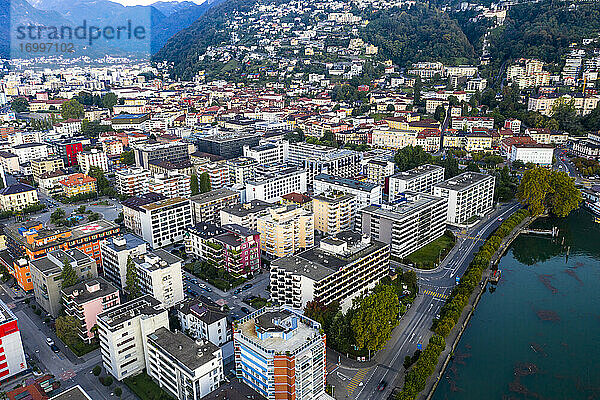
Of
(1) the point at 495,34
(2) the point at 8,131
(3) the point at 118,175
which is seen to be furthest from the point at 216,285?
(1) the point at 495,34

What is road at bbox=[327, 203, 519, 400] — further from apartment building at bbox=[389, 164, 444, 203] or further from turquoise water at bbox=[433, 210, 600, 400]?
apartment building at bbox=[389, 164, 444, 203]

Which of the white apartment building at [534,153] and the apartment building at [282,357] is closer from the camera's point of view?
the apartment building at [282,357]

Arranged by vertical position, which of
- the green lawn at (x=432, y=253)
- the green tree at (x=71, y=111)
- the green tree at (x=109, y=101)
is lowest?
the green lawn at (x=432, y=253)

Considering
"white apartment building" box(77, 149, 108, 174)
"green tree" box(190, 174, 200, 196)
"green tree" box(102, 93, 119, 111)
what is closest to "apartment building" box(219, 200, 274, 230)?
"green tree" box(190, 174, 200, 196)

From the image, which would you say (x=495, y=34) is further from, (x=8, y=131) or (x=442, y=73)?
(x=8, y=131)

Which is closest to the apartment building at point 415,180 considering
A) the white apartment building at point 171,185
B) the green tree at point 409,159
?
the green tree at point 409,159

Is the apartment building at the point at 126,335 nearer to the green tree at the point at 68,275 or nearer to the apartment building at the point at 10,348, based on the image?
the apartment building at the point at 10,348
